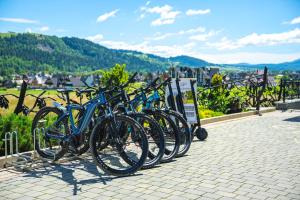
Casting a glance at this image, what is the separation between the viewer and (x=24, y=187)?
198 inches

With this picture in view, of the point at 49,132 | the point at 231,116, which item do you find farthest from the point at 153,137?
the point at 231,116

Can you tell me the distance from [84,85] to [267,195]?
3.97m

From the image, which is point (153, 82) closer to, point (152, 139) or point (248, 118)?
point (152, 139)

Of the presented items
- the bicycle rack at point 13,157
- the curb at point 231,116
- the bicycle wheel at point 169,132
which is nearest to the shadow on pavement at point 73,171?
the bicycle rack at point 13,157

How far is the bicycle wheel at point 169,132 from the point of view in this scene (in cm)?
659

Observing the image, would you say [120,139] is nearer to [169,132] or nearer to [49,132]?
[169,132]

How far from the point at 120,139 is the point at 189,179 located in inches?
49.5

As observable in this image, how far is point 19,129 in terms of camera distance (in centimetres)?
701

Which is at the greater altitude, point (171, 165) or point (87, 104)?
point (87, 104)

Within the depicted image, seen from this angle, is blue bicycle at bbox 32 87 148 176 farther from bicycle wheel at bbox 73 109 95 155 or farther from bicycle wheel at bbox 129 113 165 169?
bicycle wheel at bbox 129 113 165 169

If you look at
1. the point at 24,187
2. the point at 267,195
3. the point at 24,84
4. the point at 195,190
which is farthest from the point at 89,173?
the point at 24,84

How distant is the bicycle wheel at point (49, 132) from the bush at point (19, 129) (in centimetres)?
19

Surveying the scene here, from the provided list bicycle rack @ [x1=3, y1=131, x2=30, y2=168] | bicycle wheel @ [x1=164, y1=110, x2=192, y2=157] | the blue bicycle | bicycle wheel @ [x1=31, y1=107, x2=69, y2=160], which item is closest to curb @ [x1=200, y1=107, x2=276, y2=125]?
bicycle wheel @ [x1=164, y1=110, x2=192, y2=157]

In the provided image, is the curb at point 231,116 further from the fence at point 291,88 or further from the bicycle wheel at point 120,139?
the bicycle wheel at point 120,139
